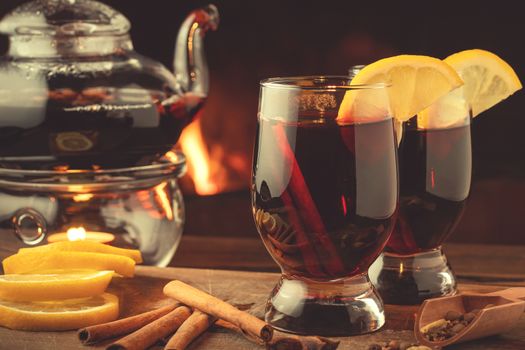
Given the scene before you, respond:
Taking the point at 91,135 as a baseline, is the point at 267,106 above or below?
above

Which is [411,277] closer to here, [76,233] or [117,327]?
[117,327]

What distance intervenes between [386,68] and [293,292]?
0.97 feet

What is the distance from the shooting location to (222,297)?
125 centimetres

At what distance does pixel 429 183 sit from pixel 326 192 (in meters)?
0.21

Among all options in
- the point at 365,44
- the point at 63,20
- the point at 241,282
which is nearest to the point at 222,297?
the point at 241,282

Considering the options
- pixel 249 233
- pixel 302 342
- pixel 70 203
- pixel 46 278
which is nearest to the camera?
pixel 302 342

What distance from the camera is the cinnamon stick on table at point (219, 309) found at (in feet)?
3.40

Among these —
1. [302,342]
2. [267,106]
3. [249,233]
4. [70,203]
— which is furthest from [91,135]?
[249,233]

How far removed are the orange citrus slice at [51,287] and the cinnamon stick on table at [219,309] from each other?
0.10 metres

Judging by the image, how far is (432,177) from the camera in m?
1.20

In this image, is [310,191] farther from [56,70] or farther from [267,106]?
[56,70]

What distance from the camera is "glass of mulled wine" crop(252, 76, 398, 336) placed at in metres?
1.05

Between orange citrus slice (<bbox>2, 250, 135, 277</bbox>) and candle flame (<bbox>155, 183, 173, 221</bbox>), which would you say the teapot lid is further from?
orange citrus slice (<bbox>2, 250, 135, 277</bbox>)

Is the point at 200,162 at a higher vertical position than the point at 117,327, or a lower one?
lower
